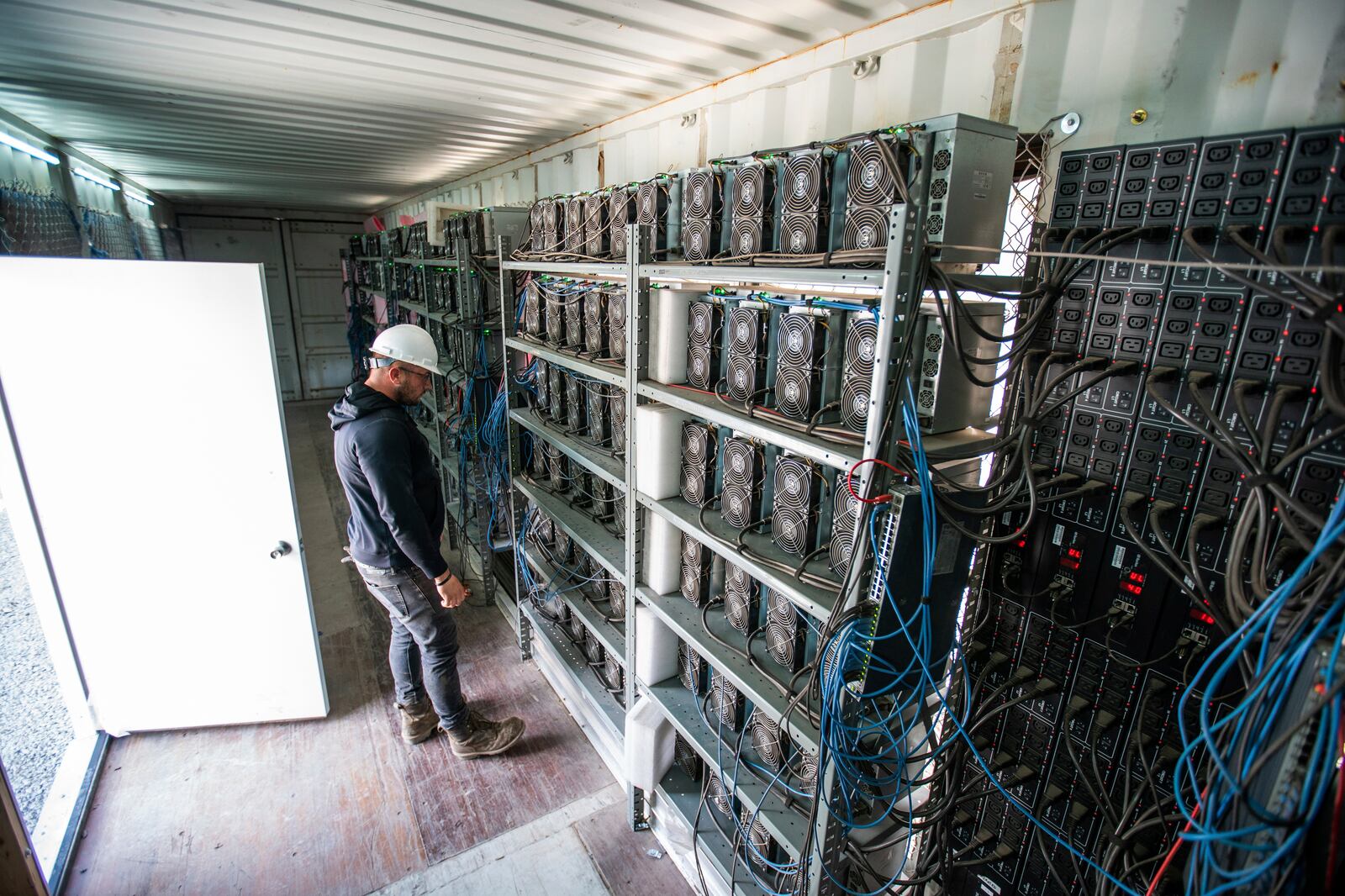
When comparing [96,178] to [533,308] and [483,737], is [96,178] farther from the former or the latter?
[483,737]

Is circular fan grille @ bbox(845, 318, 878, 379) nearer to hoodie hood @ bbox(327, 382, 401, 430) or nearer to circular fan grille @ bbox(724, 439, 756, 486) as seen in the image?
circular fan grille @ bbox(724, 439, 756, 486)

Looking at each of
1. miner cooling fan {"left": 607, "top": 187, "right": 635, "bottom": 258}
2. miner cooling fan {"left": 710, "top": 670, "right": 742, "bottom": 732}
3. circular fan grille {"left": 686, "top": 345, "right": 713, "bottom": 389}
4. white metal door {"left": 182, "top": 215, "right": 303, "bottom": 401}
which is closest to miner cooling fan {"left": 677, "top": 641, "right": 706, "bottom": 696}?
miner cooling fan {"left": 710, "top": 670, "right": 742, "bottom": 732}

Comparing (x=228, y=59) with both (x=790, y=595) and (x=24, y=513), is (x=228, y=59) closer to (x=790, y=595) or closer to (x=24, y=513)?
(x=24, y=513)

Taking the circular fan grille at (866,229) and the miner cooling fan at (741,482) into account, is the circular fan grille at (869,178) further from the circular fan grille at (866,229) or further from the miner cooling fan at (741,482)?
the miner cooling fan at (741,482)

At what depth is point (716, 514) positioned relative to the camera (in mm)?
2096

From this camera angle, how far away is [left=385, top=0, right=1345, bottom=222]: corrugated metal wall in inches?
48.9

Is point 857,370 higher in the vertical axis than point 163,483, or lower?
higher

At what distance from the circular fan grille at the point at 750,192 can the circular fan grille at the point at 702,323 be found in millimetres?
326

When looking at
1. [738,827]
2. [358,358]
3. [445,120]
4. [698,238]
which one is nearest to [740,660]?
[738,827]

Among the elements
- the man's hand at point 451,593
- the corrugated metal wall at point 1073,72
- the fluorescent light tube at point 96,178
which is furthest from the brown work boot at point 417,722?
the fluorescent light tube at point 96,178

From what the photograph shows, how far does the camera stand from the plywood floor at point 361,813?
221cm

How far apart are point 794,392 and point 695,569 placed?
824mm

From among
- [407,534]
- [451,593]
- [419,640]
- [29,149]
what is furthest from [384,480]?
[29,149]

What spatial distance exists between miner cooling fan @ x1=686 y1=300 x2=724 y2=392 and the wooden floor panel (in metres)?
1.92
